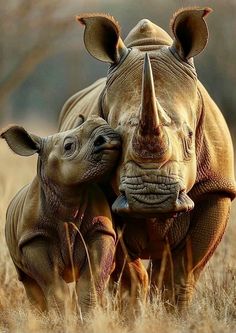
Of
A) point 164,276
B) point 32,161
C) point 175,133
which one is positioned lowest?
point 32,161

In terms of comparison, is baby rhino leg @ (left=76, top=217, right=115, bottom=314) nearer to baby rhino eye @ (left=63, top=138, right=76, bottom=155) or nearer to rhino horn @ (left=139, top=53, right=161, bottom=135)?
baby rhino eye @ (left=63, top=138, right=76, bottom=155)

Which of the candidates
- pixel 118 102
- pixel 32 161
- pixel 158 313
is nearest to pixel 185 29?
pixel 118 102

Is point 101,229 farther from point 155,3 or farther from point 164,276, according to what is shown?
point 155,3

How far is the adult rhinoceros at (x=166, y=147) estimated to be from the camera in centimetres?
670

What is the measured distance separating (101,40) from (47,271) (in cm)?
143

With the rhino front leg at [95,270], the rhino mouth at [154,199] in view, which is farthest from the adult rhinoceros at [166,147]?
the rhino front leg at [95,270]

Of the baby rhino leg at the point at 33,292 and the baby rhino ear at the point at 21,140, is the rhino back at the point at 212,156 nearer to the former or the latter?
the baby rhino ear at the point at 21,140

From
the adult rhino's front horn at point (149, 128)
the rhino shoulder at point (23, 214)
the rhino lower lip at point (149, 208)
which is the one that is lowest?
the rhino shoulder at point (23, 214)

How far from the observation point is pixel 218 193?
307 inches

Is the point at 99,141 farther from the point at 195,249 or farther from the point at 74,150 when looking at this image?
the point at 195,249

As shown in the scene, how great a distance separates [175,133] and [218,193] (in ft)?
3.20

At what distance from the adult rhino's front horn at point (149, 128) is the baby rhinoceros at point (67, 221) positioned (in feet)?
1.60

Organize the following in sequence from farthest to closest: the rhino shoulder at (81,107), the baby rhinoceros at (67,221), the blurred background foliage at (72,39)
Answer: the blurred background foliage at (72,39) < the rhino shoulder at (81,107) < the baby rhinoceros at (67,221)

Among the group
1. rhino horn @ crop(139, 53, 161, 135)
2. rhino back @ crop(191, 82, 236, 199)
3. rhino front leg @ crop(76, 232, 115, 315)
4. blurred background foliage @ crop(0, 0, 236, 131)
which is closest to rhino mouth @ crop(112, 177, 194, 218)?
rhino horn @ crop(139, 53, 161, 135)
